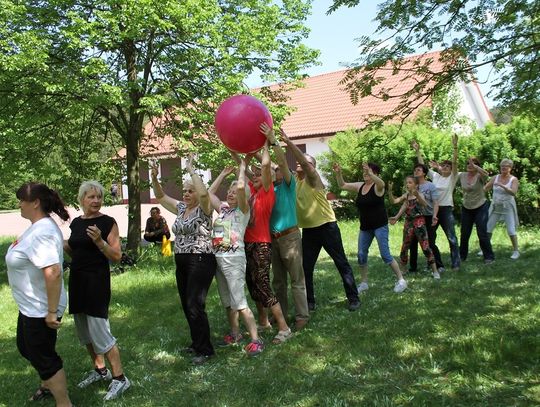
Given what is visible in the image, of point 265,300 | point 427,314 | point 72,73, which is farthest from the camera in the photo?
point 72,73

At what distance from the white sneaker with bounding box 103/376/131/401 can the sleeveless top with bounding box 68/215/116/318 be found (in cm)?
56

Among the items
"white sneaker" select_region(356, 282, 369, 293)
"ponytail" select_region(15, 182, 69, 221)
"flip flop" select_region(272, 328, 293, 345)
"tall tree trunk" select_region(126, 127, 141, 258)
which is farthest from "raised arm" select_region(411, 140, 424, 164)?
"tall tree trunk" select_region(126, 127, 141, 258)

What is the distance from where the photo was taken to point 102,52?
10.2 metres

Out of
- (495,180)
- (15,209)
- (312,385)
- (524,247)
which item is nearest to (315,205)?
(312,385)

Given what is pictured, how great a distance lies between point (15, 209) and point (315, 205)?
1621 inches

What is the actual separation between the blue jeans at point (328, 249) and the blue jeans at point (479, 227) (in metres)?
3.46

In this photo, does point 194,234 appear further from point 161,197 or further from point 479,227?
point 479,227

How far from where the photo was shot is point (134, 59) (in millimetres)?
11000

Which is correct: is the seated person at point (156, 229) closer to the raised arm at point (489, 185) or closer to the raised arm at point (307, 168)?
the raised arm at point (307, 168)

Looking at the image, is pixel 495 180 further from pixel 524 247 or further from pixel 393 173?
pixel 393 173

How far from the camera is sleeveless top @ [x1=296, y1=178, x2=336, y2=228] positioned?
5.79 metres

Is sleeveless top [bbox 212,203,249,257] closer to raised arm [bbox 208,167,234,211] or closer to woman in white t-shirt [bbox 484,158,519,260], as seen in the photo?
raised arm [bbox 208,167,234,211]

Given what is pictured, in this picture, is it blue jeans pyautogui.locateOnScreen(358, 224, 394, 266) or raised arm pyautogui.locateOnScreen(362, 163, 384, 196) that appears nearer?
raised arm pyautogui.locateOnScreen(362, 163, 384, 196)

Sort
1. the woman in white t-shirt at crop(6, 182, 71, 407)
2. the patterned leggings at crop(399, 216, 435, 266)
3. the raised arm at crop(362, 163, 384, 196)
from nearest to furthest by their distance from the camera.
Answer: the woman in white t-shirt at crop(6, 182, 71, 407)
the raised arm at crop(362, 163, 384, 196)
the patterned leggings at crop(399, 216, 435, 266)
